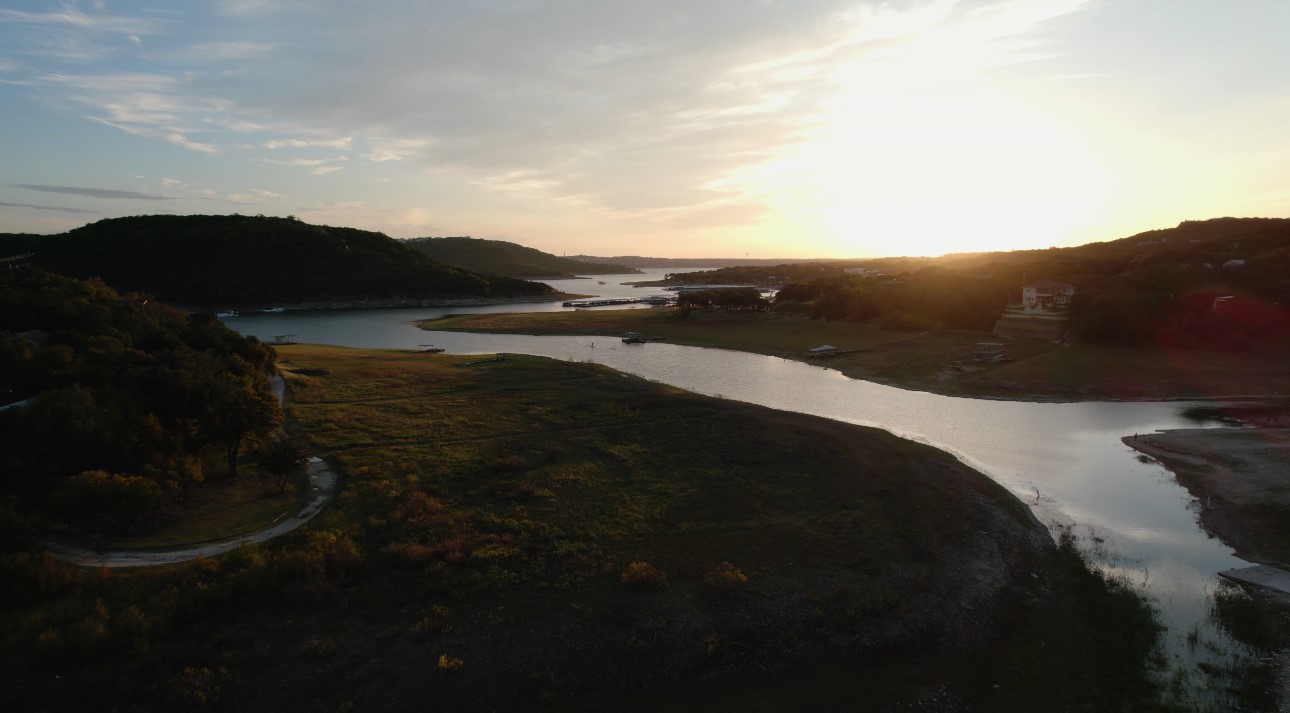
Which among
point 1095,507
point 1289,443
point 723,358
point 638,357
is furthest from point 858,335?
point 1095,507

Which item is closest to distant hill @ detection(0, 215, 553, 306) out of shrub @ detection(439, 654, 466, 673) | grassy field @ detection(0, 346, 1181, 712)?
grassy field @ detection(0, 346, 1181, 712)

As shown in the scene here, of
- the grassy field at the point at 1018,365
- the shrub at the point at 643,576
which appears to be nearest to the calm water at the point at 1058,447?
the grassy field at the point at 1018,365

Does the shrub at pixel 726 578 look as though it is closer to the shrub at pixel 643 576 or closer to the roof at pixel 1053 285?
the shrub at pixel 643 576

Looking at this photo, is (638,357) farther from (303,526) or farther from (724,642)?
(724,642)

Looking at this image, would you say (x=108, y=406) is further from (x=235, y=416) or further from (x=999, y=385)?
(x=999, y=385)

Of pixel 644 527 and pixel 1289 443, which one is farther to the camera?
pixel 1289 443

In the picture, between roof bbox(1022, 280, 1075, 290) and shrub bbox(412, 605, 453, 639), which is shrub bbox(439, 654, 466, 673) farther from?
roof bbox(1022, 280, 1075, 290)
